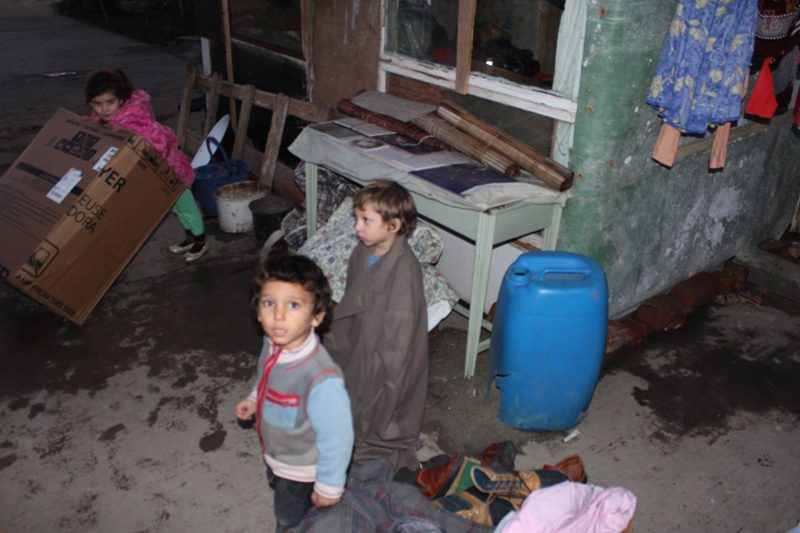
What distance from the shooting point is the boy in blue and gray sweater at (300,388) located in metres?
2.25

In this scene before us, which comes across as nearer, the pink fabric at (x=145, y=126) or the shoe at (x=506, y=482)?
the shoe at (x=506, y=482)

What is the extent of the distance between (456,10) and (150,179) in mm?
2426

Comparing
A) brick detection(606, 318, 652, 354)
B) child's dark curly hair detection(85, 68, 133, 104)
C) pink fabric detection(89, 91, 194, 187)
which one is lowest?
brick detection(606, 318, 652, 354)

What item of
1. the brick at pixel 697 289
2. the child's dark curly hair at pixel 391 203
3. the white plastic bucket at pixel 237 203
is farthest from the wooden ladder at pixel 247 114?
the brick at pixel 697 289

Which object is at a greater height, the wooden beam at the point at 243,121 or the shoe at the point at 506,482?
the wooden beam at the point at 243,121

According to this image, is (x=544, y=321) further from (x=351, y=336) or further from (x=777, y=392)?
(x=777, y=392)

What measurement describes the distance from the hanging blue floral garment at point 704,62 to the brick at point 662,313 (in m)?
1.34

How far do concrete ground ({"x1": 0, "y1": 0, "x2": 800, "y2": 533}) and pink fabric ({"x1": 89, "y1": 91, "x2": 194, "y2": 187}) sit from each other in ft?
3.15

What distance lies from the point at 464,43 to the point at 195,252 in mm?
2839

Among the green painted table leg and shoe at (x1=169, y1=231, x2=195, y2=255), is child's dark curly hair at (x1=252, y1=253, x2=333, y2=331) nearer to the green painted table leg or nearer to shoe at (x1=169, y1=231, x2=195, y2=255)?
the green painted table leg

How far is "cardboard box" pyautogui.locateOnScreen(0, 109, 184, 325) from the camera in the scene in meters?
4.30

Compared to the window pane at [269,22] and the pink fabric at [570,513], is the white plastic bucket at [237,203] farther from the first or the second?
the pink fabric at [570,513]

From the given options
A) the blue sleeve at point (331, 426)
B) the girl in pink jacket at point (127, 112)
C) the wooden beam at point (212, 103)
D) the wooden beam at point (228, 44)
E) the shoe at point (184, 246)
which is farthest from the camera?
the wooden beam at point (212, 103)

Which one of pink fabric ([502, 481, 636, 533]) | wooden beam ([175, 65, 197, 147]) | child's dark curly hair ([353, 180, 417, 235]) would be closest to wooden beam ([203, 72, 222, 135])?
wooden beam ([175, 65, 197, 147])
